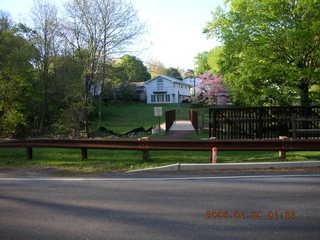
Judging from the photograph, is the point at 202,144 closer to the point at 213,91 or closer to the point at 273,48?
the point at 273,48

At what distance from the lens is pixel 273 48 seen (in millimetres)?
15375

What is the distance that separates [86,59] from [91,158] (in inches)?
504

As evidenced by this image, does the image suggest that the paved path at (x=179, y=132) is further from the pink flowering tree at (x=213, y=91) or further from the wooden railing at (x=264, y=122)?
the pink flowering tree at (x=213, y=91)

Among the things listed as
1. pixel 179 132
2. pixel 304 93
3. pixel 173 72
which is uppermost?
pixel 173 72
